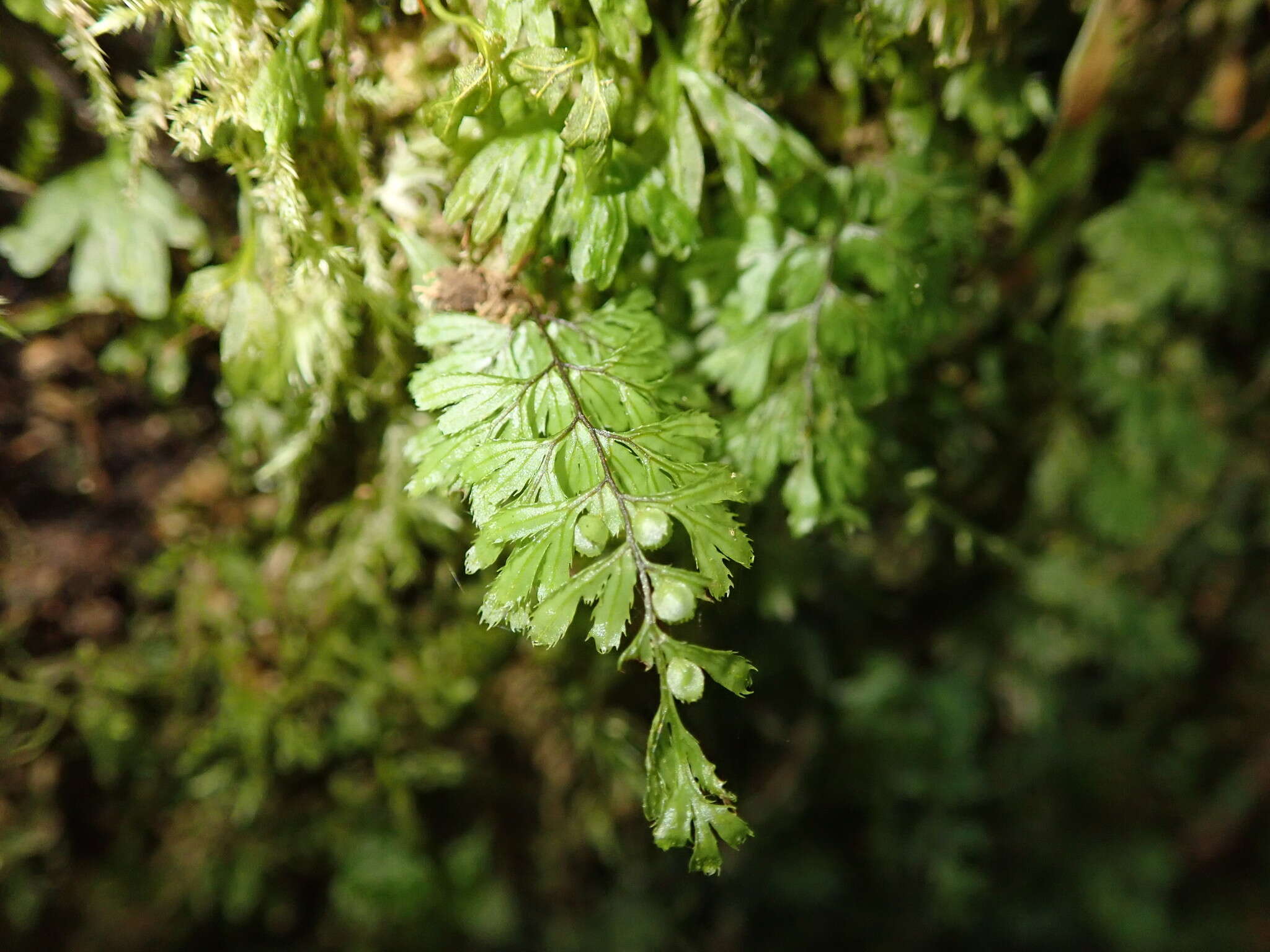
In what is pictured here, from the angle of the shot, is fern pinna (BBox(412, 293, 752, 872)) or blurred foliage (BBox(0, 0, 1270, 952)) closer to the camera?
fern pinna (BBox(412, 293, 752, 872))

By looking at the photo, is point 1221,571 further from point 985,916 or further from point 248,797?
point 248,797

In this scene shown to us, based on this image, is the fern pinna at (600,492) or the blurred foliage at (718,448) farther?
the blurred foliage at (718,448)

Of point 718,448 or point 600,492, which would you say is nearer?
point 600,492

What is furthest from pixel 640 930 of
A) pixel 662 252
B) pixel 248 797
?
pixel 662 252
